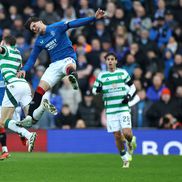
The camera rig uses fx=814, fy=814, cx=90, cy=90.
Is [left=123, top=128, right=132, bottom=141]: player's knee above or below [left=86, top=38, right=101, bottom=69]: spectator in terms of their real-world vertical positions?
below

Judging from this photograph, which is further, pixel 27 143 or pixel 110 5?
pixel 110 5

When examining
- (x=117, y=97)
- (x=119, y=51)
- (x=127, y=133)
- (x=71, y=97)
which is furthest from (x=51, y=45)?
(x=119, y=51)

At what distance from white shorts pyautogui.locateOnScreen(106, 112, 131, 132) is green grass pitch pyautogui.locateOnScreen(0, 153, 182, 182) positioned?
0.82m

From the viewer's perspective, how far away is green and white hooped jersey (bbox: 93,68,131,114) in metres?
17.3

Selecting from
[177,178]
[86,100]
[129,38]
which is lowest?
[177,178]

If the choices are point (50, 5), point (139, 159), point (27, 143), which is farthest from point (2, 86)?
point (50, 5)

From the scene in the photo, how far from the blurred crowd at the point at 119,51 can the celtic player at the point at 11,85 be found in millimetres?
5124

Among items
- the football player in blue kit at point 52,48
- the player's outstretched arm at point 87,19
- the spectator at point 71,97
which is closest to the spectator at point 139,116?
the spectator at point 71,97

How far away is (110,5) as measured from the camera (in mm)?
25734

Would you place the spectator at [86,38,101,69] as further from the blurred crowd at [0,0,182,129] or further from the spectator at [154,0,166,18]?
the spectator at [154,0,166,18]

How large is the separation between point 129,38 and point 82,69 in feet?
7.54

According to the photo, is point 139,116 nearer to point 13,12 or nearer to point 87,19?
point 13,12

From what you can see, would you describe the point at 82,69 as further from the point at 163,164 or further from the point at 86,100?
the point at 163,164

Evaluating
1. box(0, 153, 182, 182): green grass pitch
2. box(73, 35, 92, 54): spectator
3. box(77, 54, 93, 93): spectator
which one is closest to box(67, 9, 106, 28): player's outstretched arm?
box(0, 153, 182, 182): green grass pitch
